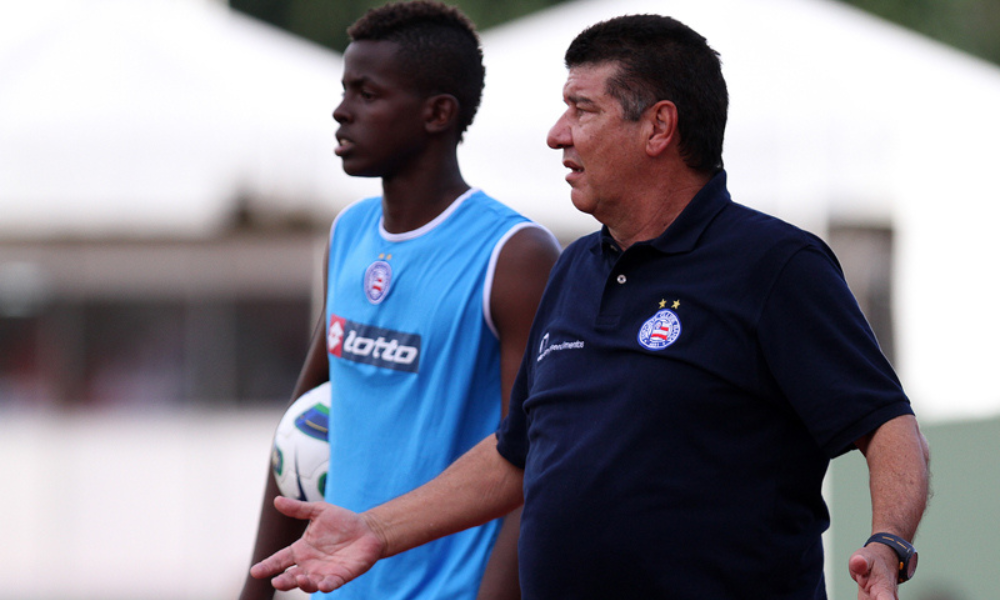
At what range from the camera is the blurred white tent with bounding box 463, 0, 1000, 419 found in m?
8.97

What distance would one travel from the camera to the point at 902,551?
6.27ft

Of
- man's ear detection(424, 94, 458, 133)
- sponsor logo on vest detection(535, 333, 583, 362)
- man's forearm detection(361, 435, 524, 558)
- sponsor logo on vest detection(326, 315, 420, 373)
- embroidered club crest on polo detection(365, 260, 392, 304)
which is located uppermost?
man's ear detection(424, 94, 458, 133)

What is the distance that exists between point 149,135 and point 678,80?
785 cm

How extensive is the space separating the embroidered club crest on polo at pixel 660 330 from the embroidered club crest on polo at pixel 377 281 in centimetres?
100

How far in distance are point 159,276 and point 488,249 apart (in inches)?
336

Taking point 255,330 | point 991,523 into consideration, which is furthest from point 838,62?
point 255,330

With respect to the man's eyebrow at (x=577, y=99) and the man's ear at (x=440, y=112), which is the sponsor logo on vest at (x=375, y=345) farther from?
the man's eyebrow at (x=577, y=99)

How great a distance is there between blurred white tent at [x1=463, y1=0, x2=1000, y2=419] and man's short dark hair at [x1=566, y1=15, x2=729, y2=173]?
6512 millimetres

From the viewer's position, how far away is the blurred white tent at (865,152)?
897 centimetres

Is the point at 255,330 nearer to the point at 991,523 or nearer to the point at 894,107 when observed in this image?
the point at 894,107

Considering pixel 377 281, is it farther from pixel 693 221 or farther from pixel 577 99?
pixel 693 221

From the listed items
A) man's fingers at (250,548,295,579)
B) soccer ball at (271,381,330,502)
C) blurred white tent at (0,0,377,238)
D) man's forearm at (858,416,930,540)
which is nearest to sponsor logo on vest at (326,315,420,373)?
soccer ball at (271,381,330,502)

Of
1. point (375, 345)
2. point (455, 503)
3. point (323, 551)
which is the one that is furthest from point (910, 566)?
point (375, 345)

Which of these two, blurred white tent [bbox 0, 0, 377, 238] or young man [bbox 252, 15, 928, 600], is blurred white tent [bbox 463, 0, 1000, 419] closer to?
blurred white tent [bbox 0, 0, 377, 238]
